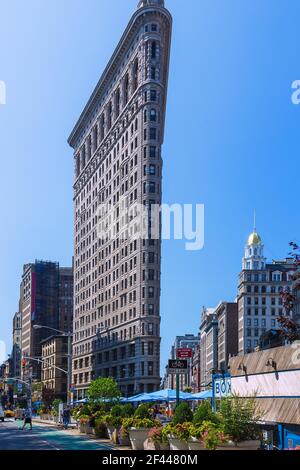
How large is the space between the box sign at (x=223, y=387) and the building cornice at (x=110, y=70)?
9501 centimetres

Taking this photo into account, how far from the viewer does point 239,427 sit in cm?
1716

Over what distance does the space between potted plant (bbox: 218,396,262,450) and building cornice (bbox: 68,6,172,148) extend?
4162 inches

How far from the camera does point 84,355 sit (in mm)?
140625

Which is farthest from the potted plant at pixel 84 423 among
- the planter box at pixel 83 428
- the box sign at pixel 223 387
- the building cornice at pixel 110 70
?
the building cornice at pixel 110 70

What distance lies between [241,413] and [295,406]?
1888 mm

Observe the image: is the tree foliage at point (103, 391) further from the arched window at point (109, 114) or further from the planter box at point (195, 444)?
the arched window at point (109, 114)

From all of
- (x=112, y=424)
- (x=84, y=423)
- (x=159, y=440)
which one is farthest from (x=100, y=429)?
→ (x=159, y=440)

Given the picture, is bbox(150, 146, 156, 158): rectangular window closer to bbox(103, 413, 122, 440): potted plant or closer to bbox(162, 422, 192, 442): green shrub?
bbox(103, 413, 122, 440): potted plant

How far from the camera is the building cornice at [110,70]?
116 metres

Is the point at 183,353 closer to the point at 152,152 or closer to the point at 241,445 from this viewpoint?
the point at 241,445

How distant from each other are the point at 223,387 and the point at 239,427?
1190 cm
